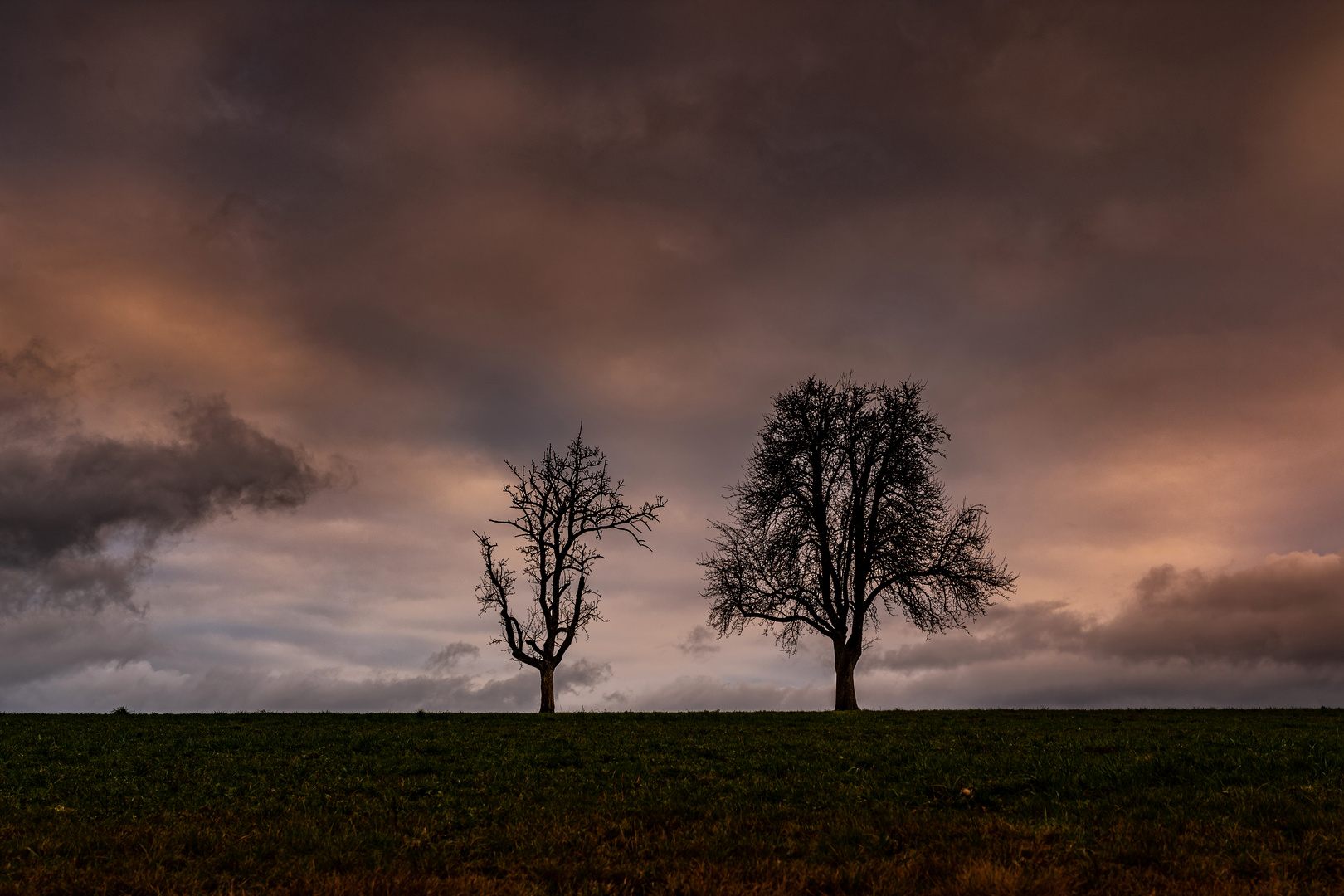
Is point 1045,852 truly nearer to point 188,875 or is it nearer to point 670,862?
point 670,862

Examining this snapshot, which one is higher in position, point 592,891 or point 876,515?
point 876,515

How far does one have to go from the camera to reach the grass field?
24.4 ft

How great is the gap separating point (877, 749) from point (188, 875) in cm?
1190

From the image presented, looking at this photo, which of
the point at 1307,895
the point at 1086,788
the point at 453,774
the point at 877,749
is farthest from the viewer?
the point at 877,749

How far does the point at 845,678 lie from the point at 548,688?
44.6 ft

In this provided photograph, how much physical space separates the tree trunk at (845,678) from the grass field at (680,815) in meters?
16.0

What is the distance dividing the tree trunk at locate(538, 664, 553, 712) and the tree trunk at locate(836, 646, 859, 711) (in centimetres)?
1292

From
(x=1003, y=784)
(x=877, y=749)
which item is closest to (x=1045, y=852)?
(x=1003, y=784)

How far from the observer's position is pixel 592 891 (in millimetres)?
7047

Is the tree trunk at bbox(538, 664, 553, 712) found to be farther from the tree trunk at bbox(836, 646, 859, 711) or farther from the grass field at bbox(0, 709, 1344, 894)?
the grass field at bbox(0, 709, 1344, 894)

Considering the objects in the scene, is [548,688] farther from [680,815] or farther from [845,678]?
[680,815]

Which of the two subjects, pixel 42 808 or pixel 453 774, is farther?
pixel 453 774

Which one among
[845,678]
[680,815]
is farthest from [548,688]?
[680,815]

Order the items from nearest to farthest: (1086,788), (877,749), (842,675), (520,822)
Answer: (520,822) < (1086,788) < (877,749) < (842,675)
